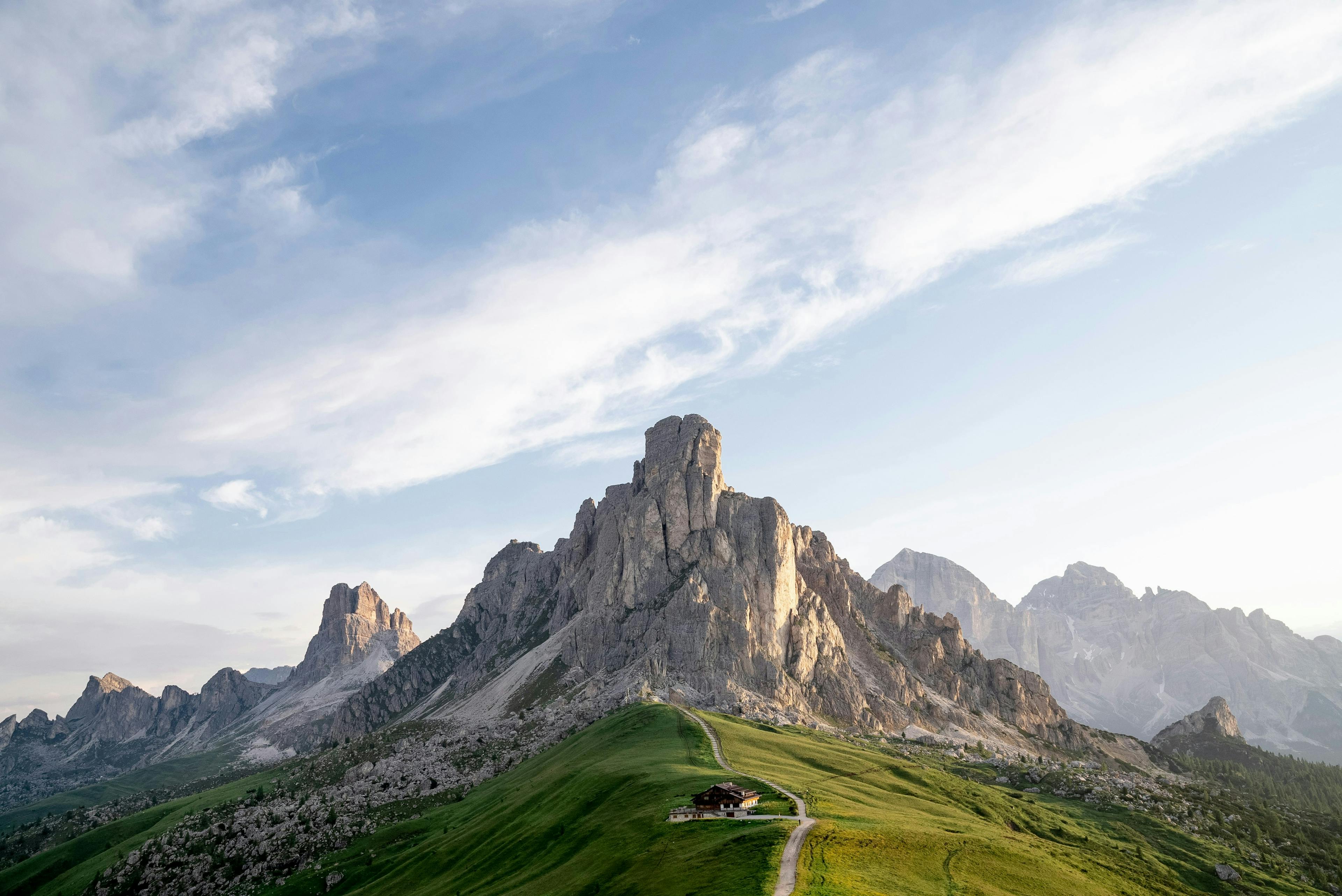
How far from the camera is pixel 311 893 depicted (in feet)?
463

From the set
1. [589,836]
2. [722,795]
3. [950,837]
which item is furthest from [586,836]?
[950,837]

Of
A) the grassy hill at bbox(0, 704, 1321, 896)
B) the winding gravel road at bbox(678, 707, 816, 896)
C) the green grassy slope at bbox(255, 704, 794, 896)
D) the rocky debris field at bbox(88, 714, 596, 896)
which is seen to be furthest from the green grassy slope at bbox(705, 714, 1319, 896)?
the rocky debris field at bbox(88, 714, 596, 896)

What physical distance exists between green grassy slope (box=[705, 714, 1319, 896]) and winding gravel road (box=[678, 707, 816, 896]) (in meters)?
0.91

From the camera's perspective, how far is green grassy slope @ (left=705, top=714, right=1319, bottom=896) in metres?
65.3

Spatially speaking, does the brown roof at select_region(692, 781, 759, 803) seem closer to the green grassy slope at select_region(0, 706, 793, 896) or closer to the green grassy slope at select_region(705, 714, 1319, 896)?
the green grassy slope at select_region(0, 706, 793, 896)

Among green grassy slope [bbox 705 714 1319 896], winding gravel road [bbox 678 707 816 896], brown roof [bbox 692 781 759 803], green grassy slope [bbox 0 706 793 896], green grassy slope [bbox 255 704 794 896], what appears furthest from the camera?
brown roof [bbox 692 781 759 803]

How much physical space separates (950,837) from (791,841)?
72.9 ft

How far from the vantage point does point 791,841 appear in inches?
2682

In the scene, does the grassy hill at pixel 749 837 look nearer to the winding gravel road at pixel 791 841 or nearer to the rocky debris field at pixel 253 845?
the winding gravel road at pixel 791 841

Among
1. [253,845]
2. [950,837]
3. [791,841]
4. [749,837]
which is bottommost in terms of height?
[253,845]

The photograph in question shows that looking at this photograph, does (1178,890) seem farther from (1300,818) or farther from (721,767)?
(1300,818)

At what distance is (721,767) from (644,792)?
78.0 ft

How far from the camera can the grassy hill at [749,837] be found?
218ft

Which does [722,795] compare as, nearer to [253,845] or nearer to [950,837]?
[950,837]
